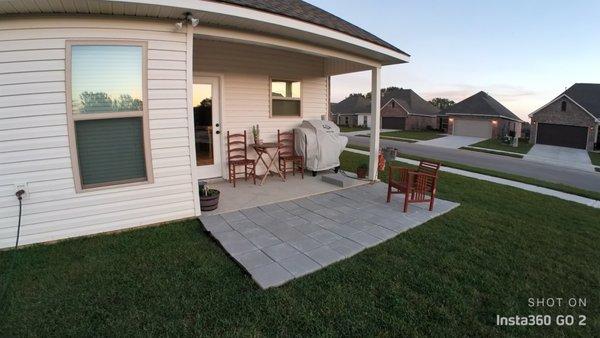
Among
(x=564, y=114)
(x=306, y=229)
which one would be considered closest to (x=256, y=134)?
(x=306, y=229)

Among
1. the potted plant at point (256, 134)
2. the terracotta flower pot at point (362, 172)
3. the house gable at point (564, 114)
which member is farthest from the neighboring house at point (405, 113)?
the potted plant at point (256, 134)

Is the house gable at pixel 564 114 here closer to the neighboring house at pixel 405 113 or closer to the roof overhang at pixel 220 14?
the neighboring house at pixel 405 113

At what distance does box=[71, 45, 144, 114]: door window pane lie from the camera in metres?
3.46

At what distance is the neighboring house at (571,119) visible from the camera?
2447cm

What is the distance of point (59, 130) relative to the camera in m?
3.43

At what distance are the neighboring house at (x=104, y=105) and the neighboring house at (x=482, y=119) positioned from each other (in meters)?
32.9

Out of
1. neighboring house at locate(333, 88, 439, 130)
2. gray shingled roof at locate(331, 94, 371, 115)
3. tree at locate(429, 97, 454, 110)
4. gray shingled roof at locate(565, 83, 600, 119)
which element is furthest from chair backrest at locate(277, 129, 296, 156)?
tree at locate(429, 97, 454, 110)

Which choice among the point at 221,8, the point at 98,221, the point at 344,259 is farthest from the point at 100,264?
the point at 221,8

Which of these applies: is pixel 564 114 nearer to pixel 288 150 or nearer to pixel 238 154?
pixel 288 150

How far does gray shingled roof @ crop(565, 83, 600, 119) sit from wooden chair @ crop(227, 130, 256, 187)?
30.8m

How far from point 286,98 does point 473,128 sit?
105 ft

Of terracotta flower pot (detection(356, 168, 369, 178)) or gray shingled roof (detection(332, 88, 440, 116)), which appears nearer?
terracotta flower pot (detection(356, 168, 369, 178))

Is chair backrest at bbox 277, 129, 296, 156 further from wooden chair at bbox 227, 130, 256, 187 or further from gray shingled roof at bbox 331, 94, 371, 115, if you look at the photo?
gray shingled roof at bbox 331, 94, 371, 115

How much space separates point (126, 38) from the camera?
3602 mm
